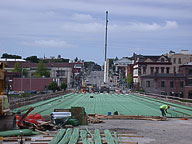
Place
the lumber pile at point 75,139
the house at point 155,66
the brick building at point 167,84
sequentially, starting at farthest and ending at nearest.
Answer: the house at point 155,66, the brick building at point 167,84, the lumber pile at point 75,139

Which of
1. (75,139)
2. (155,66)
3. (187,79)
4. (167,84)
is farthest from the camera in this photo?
(155,66)

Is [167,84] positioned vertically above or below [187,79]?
below

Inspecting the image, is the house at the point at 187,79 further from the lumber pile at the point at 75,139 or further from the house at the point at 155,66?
the lumber pile at the point at 75,139

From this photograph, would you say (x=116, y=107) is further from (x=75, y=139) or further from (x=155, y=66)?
(x=155, y=66)

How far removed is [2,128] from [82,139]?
4.57 m

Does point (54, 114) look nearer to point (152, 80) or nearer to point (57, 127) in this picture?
point (57, 127)

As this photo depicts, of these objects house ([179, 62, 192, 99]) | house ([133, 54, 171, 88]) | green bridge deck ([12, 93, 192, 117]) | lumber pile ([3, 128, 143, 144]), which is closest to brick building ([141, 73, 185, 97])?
house ([179, 62, 192, 99])

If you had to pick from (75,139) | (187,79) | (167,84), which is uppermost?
(187,79)

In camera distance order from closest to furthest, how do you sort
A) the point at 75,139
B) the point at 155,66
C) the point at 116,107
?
the point at 75,139
the point at 116,107
the point at 155,66

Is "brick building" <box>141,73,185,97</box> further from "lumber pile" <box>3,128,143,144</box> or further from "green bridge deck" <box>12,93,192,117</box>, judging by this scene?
"lumber pile" <box>3,128,143,144</box>

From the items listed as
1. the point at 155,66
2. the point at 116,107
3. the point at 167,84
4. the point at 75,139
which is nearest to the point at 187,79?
the point at 167,84

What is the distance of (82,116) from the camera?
24219 mm

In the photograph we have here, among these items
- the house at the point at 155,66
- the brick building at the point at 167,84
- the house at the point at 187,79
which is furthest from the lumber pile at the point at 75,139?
the house at the point at 155,66

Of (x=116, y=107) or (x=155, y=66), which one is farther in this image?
(x=155, y=66)
